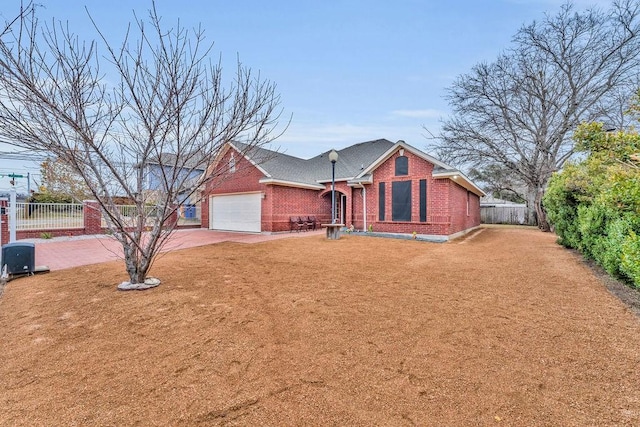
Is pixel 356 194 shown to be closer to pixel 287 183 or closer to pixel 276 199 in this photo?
pixel 287 183

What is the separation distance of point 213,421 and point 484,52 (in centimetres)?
2184

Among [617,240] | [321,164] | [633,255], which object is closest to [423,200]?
[617,240]

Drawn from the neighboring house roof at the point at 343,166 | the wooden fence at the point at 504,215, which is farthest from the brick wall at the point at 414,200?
the wooden fence at the point at 504,215

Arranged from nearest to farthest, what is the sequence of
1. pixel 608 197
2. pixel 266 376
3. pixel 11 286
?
pixel 266 376 < pixel 608 197 < pixel 11 286

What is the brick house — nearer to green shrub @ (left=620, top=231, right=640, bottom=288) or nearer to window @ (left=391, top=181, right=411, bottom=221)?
window @ (left=391, top=181, right=411, bottom=221)

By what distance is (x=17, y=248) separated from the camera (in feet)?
19.1

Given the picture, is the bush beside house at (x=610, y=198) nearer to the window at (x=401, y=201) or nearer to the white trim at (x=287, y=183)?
the window at (x=401, y=201)

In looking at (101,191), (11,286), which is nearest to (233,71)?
(101,191)

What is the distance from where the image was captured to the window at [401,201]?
41.4ft

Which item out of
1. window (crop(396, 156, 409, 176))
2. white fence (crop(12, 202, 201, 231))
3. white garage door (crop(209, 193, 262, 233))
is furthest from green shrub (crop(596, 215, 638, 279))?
white garage door (crop(209, 193, 262, 233))

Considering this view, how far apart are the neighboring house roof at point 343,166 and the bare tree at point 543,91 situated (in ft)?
12.4

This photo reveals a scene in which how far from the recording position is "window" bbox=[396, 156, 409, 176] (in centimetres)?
1255

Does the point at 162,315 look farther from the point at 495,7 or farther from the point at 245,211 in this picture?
the point at 495,7

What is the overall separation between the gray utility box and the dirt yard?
1.21 meters
